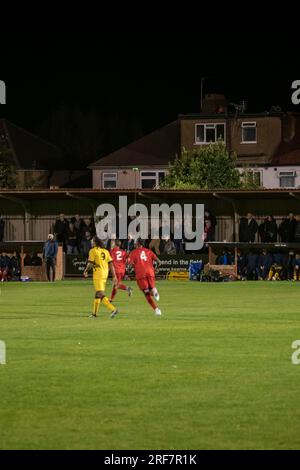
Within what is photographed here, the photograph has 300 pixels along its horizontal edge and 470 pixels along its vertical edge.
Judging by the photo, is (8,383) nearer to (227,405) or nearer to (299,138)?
(227,405)

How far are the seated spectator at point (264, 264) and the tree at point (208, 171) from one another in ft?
103

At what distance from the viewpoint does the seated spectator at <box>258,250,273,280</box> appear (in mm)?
46594

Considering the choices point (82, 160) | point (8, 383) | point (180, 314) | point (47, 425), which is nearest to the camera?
point (47, 425)

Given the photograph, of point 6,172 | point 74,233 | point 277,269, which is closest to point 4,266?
point 74,233

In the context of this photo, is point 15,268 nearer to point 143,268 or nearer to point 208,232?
point 208,232

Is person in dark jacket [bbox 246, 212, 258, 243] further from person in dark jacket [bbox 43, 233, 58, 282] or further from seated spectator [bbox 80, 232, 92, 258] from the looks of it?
person in dark jacket [bbox 43, 233, 58, 282]

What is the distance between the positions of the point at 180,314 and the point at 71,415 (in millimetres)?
14585

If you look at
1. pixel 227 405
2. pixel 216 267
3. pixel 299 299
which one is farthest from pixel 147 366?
pixel 216 267

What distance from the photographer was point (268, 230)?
47.9 metres

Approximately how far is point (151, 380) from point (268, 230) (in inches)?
1321

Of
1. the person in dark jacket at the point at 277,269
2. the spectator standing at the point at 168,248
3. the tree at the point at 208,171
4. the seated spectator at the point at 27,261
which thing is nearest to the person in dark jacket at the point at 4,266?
the seated spectator at the point at 27,261

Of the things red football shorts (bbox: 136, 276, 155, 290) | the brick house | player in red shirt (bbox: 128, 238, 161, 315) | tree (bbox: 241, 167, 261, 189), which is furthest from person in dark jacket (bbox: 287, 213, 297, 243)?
the brick house

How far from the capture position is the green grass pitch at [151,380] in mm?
11141

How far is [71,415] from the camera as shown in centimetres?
1219
